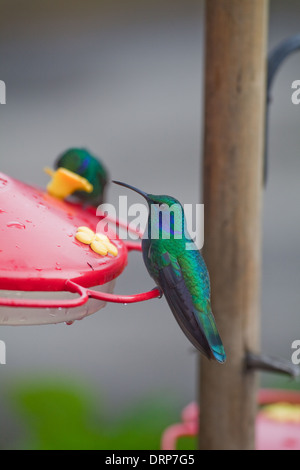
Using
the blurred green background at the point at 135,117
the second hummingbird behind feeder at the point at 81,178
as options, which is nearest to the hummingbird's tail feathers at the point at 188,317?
the second hummingbird behind feeder at the point at 81,178

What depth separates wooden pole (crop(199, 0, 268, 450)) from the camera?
1.32m

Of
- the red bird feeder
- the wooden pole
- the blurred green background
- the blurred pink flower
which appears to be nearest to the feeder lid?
the red bird feeder

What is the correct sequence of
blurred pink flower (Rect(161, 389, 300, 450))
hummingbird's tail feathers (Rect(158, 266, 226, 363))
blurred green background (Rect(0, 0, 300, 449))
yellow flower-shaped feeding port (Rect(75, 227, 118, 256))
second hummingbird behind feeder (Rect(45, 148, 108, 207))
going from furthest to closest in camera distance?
blurred green background (Rect(0, 0, 300, 449)) → blurred pink flower (Rect(161, 389, 300, 450)) → second hummingbird behind feeder (Rect(45, 148, 108, 207)) → yellow flower-shaped feeding port (Rect(75, 227, 118, 256)) → hummingbird's tail feathers (Rect(158, 266, 226, 363))

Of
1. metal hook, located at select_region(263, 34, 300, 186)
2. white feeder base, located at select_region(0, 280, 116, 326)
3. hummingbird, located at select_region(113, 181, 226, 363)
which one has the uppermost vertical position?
metal hook, located at select_region(263, 34, 300, 186)

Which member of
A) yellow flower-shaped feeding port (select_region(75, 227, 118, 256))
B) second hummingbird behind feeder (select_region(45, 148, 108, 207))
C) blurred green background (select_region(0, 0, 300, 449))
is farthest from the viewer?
blurred green background (select_region(0, 0, 300, 449))

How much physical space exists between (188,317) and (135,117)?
3.36 metres

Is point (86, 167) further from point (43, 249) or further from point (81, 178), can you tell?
point (43, 249)

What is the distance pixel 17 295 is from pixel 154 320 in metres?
2.96

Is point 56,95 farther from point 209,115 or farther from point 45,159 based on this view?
point 209,115

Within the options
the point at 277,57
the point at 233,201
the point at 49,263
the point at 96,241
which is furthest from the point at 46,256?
the point at 277,57

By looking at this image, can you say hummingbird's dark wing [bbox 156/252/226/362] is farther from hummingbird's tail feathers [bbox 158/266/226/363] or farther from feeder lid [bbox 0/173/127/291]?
feeder lid [bbox 0/173/127/291]

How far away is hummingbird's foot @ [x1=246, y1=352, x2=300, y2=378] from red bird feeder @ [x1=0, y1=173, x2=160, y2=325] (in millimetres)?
435
